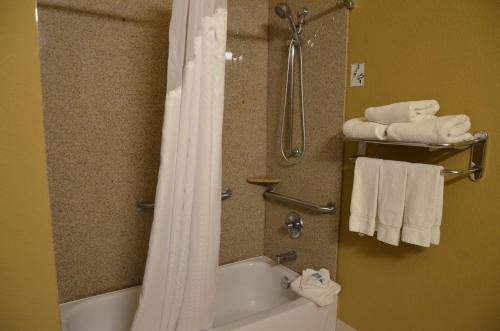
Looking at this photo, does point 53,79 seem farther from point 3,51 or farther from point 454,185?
point 454,185

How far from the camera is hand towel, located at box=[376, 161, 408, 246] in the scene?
126 cm

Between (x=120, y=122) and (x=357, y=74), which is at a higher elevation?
(x=357, y=74)

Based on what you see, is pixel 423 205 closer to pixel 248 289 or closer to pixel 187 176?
pixel 187 176

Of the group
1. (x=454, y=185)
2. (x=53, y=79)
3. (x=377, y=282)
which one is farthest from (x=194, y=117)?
(x=377, y=282)

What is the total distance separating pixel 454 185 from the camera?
125 centimetres

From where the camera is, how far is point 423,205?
120cm

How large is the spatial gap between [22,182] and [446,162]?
1420 mm

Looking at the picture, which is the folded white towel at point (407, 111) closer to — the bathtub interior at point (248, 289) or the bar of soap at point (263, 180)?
the bar of soap at point (263, 180)

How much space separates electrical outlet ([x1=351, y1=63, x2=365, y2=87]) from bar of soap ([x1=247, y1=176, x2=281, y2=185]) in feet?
2.62

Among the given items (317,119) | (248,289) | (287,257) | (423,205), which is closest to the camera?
(423,205)

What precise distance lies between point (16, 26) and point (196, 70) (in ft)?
1.81

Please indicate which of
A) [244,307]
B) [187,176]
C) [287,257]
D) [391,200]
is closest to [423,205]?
[391,200]

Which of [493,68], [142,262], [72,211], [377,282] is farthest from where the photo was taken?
[142,262]

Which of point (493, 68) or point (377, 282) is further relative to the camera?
point (377, 282)
